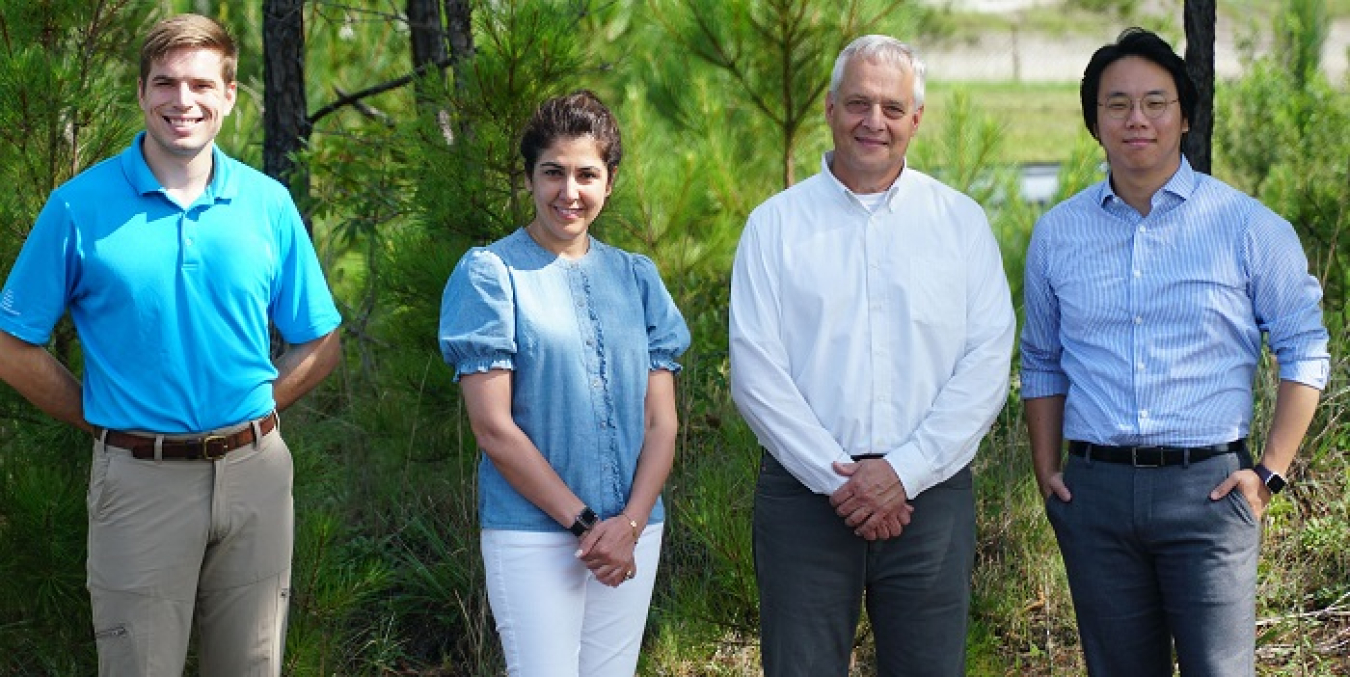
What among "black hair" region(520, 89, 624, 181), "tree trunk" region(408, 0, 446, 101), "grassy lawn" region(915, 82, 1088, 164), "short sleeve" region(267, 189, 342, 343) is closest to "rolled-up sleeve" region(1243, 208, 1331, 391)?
"black hair" region(520, 89, 624, 181)

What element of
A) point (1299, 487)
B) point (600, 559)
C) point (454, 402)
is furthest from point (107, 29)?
point (1299, 487)

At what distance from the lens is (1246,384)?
329cm

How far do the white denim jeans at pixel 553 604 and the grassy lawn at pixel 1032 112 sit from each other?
12.9 metres

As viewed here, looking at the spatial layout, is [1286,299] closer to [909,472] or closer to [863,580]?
[909,472]

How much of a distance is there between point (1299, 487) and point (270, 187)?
3.27 meters

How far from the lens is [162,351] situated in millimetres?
3025

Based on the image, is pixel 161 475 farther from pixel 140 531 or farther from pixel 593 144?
pixel 593 144

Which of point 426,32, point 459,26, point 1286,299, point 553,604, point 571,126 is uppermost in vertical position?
point 426,32

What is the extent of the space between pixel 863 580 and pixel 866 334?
0.50 m

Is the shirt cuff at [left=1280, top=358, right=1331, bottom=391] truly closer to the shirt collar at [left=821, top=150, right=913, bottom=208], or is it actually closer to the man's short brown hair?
the shirt collar at [left=821, top=150, right=913, bottom=208]

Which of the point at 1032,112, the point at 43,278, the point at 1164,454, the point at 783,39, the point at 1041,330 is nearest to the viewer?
the point at 43,278

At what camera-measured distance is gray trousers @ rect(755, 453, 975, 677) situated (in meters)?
3.27

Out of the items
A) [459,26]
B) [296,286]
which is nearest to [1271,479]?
[296,286]

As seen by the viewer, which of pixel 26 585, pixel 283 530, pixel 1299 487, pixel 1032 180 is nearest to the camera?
pixel 283 530
